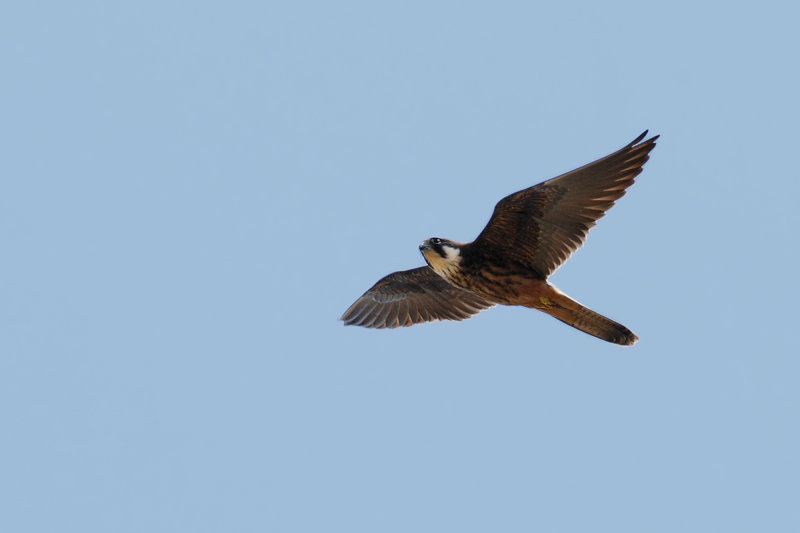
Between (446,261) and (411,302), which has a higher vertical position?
(411,302)

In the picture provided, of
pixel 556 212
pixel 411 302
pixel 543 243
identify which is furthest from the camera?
pixel 411 302

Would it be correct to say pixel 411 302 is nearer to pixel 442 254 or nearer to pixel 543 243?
pixel 442 254

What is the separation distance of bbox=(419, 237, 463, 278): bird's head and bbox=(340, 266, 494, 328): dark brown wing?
1590mm

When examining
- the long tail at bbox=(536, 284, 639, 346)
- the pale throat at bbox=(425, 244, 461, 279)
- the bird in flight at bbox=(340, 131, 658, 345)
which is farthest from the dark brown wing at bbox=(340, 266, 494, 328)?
the long tail at bbox=(536, 284, 639, 346)

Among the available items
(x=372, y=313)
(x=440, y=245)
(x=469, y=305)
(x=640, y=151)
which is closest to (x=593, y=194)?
(x=640, y=151)

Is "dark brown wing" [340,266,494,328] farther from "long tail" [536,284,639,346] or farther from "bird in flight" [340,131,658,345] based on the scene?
"long tail" [536,284,639,346]

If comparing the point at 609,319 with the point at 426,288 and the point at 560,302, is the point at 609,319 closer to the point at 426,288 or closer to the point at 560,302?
the point at 560,302

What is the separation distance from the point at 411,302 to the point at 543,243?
2.74 m

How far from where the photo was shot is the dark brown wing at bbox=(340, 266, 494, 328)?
1410cm

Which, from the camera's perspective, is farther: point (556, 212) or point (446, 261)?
point (446, 261)

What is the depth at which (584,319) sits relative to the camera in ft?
40.1

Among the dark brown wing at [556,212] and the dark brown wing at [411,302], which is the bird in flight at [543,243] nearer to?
the dark brown wing at [556,212]

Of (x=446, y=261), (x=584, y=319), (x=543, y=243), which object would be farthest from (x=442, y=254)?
(x=584, y=319)

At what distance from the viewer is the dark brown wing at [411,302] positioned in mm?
14102
